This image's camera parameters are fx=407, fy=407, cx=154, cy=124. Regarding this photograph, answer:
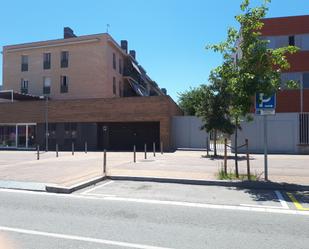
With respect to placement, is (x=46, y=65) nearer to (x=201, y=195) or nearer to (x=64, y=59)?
(x=64, y=59)

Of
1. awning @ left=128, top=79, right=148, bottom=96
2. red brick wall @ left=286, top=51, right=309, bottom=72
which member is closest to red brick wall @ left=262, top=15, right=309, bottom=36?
red brick wall @ left=286, top=51, right=309, bottom=72

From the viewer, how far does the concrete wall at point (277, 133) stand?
29406mm

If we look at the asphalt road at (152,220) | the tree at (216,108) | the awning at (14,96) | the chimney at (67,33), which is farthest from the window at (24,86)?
the asphalt road at (152,220)

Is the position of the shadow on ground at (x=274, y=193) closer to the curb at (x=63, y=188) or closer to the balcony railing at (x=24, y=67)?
the curb at (x=63, y=188)

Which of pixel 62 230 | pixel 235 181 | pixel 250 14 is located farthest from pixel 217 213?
pixel 250 14

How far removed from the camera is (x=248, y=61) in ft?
43.2

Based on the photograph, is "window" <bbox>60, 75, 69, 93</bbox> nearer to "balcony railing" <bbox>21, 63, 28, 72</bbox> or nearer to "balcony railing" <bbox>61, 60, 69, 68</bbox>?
"balcony railing" <bbox>61, 60, 69, 68</bbox>

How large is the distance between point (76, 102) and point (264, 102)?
23.4 m

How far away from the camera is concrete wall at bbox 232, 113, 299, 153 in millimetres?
29406

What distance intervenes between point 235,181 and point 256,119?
59.8 ft

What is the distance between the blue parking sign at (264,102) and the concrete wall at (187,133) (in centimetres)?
2011

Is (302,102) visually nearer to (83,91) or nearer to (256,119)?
(256,119)

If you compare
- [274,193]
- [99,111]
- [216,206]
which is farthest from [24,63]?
[216,206]

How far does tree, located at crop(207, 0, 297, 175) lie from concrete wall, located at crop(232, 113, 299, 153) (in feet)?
55.0
